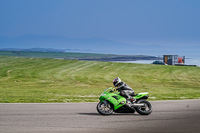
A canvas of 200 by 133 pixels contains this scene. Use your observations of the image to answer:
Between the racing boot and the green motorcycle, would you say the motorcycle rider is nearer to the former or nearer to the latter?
the racing boot

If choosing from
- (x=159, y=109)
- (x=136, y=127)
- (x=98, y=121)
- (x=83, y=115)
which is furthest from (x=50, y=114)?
(x=159, y=109)

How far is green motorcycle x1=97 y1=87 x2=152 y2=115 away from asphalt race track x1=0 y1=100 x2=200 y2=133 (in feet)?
0.78

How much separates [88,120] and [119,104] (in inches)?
58.1

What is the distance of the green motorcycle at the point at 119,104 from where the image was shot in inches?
515

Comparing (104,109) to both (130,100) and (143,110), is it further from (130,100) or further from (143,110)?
(143,110)

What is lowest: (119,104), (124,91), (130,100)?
(119,104)

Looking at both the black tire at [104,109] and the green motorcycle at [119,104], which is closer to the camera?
the green motorcycle at [119,104]

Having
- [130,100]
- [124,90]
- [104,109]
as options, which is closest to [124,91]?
[124,90]

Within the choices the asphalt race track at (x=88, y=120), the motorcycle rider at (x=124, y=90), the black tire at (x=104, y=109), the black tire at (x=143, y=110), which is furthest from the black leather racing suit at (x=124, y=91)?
the asphalt race track at (x=88, y=120)

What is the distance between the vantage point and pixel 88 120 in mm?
12281

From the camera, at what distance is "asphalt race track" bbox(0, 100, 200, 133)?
35.1 feet

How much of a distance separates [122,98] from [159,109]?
2656mm

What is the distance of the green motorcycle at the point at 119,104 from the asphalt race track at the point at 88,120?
237 millimetres

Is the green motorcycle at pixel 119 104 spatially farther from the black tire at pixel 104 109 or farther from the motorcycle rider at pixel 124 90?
the motorcycle rider at pixel 124 90
